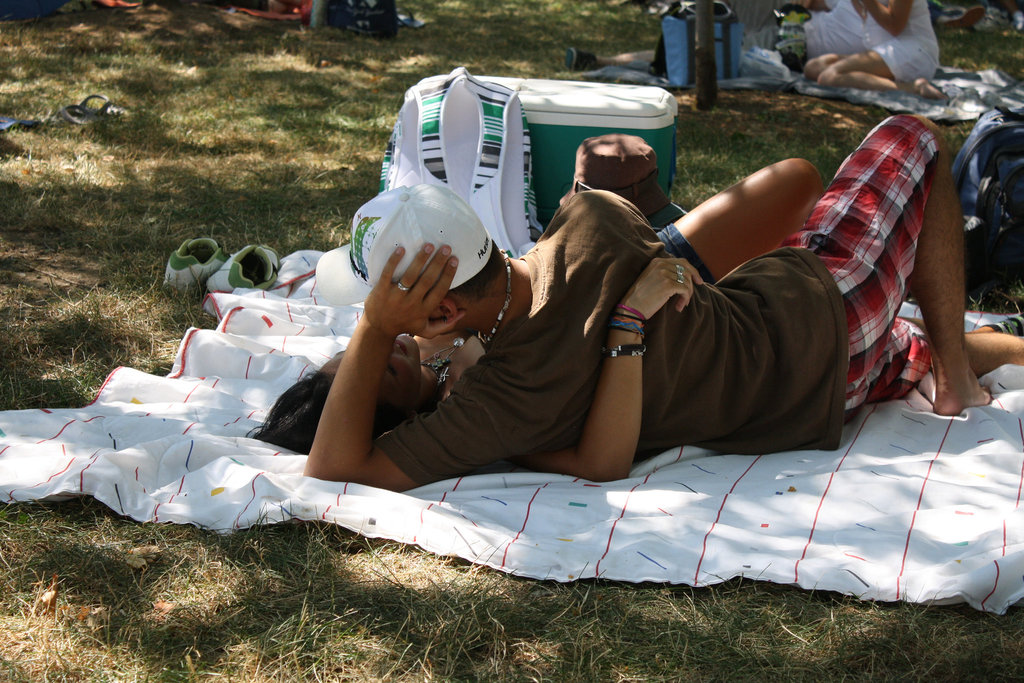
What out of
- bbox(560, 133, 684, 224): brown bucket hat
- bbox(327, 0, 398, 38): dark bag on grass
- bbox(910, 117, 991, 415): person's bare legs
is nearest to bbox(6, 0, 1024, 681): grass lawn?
bbox(910, 117, 991, 415): person's bare legs

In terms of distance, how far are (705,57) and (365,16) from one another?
4340 mm

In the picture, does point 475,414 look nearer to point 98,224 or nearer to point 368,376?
point 368,376

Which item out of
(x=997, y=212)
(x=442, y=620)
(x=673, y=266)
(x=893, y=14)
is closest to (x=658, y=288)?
(x=673, y=266)

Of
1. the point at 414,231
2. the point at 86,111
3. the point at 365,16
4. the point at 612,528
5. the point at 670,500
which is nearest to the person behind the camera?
the point at 414,231

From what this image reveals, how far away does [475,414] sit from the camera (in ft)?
7.75

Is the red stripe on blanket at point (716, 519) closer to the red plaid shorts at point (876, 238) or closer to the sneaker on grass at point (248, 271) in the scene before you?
the red plaid shorts at point (876, 238)

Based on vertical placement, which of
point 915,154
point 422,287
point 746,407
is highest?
point 915,154

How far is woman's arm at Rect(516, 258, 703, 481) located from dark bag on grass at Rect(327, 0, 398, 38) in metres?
7.98

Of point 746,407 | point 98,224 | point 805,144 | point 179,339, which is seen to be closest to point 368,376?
point 746,407

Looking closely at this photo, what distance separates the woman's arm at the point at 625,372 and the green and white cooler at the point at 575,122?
2046 mm

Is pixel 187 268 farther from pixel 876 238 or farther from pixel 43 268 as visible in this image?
pixel 876 238

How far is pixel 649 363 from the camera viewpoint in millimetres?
2438

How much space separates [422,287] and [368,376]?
360 millimetres

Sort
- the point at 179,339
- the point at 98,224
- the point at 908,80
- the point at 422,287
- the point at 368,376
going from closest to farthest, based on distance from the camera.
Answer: the point at 422,287 → the point at 368,376 → the point at 179,339 → the point at 98,224 → the point at 908,80
